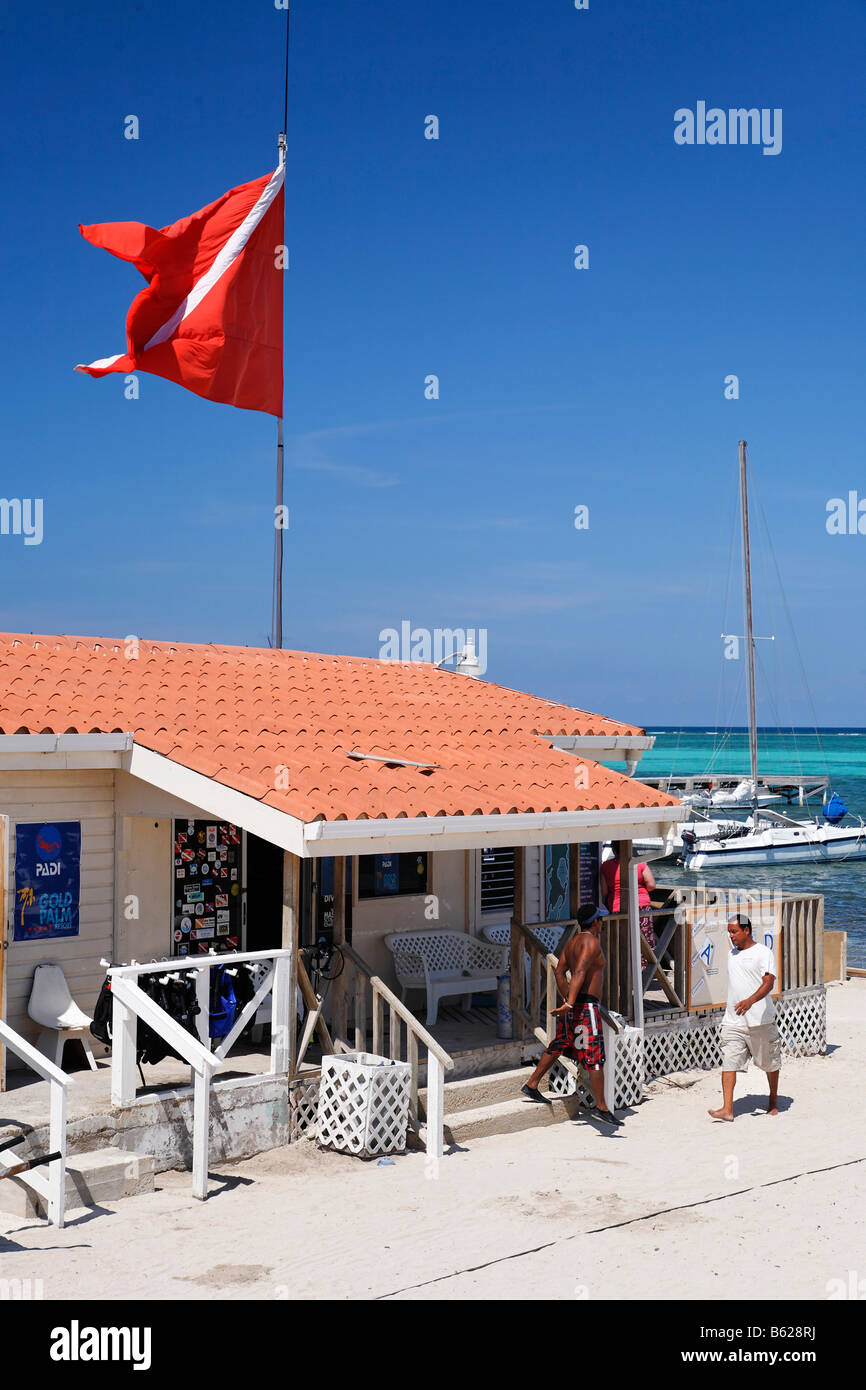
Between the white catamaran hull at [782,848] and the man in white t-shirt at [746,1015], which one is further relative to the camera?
the white catamaran hull at [782,848]

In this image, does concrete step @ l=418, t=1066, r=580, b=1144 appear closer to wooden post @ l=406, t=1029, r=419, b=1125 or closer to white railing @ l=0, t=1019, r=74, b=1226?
wooden post @ l=406, t=1029, r=419, b=1125

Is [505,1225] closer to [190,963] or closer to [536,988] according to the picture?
[190,963]

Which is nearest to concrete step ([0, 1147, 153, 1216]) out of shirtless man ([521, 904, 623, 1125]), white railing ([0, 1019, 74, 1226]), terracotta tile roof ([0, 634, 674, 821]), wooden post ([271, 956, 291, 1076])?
white railing ([0, 1019, 74, 1226])

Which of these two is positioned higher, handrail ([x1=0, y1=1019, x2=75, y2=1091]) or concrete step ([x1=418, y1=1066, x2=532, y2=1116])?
handrail ([x1=0, y1=1019, x2=75, y2=1091])

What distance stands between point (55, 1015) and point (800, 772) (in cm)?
12481

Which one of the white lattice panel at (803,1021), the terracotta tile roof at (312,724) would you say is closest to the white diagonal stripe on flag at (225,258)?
the terracotta tile roof at (312,724)

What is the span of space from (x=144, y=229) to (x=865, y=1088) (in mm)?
11864

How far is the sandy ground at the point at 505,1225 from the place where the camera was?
6.93m

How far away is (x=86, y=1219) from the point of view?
780cm

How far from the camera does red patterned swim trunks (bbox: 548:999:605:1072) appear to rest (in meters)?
10.5

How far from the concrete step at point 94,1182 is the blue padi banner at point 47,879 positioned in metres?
2.13

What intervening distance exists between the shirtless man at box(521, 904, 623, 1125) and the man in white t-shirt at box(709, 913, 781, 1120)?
3.83ft

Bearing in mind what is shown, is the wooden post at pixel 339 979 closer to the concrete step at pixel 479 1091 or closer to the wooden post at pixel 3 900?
the concrete step at pixel 479 1091
